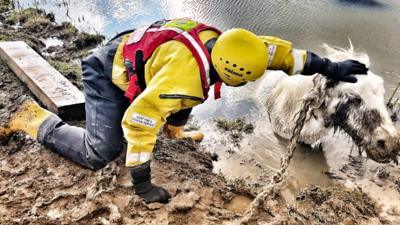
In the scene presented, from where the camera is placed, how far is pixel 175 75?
260 centimetres

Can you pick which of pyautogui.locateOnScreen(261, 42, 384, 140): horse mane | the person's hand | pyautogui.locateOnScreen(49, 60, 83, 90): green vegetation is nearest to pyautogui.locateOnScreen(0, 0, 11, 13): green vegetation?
pyautogui.locateOnScreen(49, 60, 83, 90): green vegetation

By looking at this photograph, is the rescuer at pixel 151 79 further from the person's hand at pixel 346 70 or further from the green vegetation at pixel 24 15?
the green vegetation at pixel 24 15

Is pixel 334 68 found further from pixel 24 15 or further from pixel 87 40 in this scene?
pixel 24 15

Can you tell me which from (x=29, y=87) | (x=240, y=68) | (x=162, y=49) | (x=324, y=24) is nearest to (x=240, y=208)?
(x=240, y=68)

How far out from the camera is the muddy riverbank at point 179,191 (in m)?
2.90

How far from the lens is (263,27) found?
23.1 feet

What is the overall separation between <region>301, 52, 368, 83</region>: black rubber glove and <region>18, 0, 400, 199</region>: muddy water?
4.17 ft

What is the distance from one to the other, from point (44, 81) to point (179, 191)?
239 cm

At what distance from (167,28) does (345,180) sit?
2.39 meters

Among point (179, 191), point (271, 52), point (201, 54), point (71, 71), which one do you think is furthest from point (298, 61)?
point (71, 71)

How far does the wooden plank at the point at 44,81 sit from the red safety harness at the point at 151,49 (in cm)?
146

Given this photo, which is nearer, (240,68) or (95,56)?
(240,68)

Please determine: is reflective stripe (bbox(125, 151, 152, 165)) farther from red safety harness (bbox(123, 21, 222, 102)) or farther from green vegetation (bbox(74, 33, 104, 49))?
green vegetation (bbox(74, 33, 104, 49))

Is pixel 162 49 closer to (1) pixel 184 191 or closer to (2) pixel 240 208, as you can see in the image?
(1) pixel 184 191
